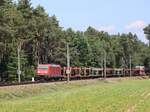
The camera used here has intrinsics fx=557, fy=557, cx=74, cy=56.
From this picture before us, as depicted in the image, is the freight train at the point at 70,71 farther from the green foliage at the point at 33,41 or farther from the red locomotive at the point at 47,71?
the green foliage at the point at 33,41

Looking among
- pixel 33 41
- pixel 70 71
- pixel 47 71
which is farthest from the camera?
pixel 33 41

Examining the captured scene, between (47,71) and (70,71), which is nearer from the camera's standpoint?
(47,71)

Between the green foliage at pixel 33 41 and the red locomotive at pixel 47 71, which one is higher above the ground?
the green foliage at pixel 33 41

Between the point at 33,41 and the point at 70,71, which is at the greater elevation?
the point at 33,41

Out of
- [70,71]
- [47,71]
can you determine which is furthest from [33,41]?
[47,71]

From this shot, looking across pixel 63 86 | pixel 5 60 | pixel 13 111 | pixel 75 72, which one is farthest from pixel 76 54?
pixel 13 111

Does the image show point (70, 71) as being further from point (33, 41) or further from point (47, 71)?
point (33, 41)

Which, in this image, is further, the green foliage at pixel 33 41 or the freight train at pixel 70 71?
the green foliage at pixel 33 41

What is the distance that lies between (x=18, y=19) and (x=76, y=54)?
44920 millimetres

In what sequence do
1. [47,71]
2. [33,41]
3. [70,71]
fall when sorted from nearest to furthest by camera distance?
[47,71] < [70,71] < [33,41]

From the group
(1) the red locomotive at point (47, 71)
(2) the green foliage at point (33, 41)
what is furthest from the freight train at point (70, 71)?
(2) the green foliage at point (33, 41)

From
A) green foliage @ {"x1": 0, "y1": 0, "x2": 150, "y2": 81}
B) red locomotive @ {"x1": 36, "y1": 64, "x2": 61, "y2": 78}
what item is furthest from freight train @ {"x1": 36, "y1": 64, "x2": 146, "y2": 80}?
green foliage @ {"x1": 0, "y1": 0, "x2": 150, "y2": 81}

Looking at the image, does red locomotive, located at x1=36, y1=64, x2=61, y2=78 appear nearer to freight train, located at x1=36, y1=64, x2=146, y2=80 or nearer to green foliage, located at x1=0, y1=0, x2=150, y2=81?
freight train, located at x1=36, y1=64, x2=146, y2=80

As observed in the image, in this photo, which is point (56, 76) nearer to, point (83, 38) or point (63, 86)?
point (63, 86)
